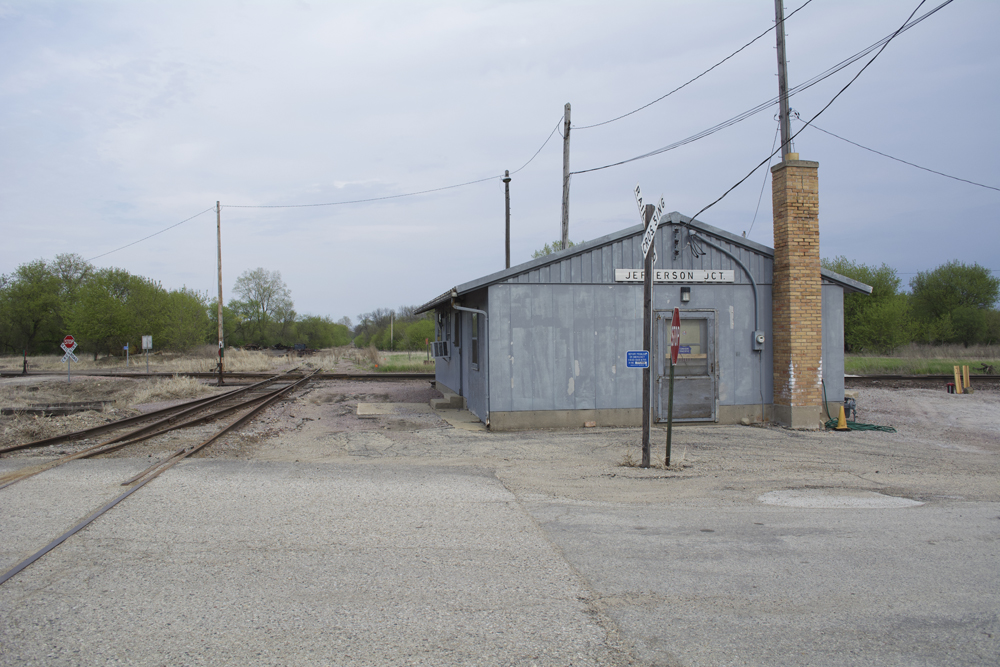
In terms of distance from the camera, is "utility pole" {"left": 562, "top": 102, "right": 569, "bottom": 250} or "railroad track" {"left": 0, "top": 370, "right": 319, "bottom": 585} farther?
"utility pole" {"left": 562, "top": 102, "right": 569, "bottom": 250}

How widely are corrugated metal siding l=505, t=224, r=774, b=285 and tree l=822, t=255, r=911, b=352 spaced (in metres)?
38.1

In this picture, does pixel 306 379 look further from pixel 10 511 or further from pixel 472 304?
pixel 10 511

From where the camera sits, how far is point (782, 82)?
42.6 ft

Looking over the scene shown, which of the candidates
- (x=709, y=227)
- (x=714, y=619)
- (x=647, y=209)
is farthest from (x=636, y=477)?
(x=709, y=227)

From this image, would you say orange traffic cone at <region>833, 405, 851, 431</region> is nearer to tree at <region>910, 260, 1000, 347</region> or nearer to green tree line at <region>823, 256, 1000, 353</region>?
green tree line at <region>823, 256, 1000, 353</region>

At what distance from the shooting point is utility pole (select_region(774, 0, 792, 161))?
12.8 meters

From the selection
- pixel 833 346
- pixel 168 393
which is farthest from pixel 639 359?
pixel 168 393

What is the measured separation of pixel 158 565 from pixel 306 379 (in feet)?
79.2

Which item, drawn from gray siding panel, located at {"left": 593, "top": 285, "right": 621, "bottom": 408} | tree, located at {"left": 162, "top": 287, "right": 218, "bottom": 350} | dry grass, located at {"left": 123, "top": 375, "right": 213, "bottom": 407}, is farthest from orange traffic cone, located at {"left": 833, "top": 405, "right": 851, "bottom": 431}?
tree, located at {"left": 162, "top": 287, "right": 218, "bottom": 350}

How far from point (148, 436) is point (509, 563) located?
9847mm

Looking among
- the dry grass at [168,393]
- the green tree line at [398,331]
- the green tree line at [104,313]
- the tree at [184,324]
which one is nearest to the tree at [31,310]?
the green tree line at [104,313]

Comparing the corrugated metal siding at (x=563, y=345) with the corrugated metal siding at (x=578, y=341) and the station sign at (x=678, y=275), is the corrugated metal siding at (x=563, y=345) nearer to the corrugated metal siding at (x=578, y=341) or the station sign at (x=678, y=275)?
the corrugated metal siding at (x=578, y=341)

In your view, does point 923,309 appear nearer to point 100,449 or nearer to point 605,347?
point 605,347

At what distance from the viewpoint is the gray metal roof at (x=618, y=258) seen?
12.3m
